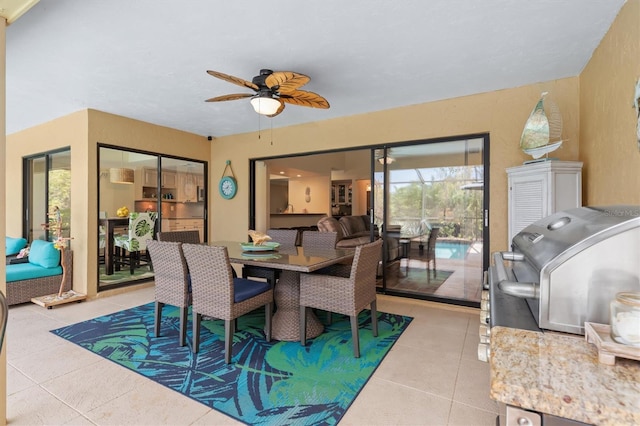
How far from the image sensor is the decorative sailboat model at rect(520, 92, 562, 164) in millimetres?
2486

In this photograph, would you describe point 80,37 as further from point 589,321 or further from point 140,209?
point 589,321

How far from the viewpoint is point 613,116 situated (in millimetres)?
2090

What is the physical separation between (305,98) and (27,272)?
3.91 metres

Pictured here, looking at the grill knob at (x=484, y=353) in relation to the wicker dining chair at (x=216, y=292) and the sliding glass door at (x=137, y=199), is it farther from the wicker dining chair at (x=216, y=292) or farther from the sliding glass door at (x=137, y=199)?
the sliding glass door at (x=137, y=199)

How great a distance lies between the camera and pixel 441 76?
2949mm

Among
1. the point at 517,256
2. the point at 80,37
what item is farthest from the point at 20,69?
the point at 517,256

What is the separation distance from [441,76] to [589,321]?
270 cm

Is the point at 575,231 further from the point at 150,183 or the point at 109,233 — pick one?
the point at 109,233

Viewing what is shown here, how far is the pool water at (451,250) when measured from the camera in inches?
143

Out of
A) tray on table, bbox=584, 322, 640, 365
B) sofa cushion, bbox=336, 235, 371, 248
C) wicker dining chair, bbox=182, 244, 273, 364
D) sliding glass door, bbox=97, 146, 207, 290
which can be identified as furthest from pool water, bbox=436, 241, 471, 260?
sliding glass door, bbox=97, 146, 207, 290

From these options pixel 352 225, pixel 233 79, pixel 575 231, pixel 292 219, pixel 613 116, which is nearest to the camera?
pixel 575 231

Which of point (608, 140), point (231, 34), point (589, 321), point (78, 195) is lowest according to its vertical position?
point (589, 321)

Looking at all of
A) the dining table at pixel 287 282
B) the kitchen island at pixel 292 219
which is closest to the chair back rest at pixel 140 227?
the dining table at pixel 287 282

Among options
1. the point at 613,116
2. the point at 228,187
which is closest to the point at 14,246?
the point at 228,187
